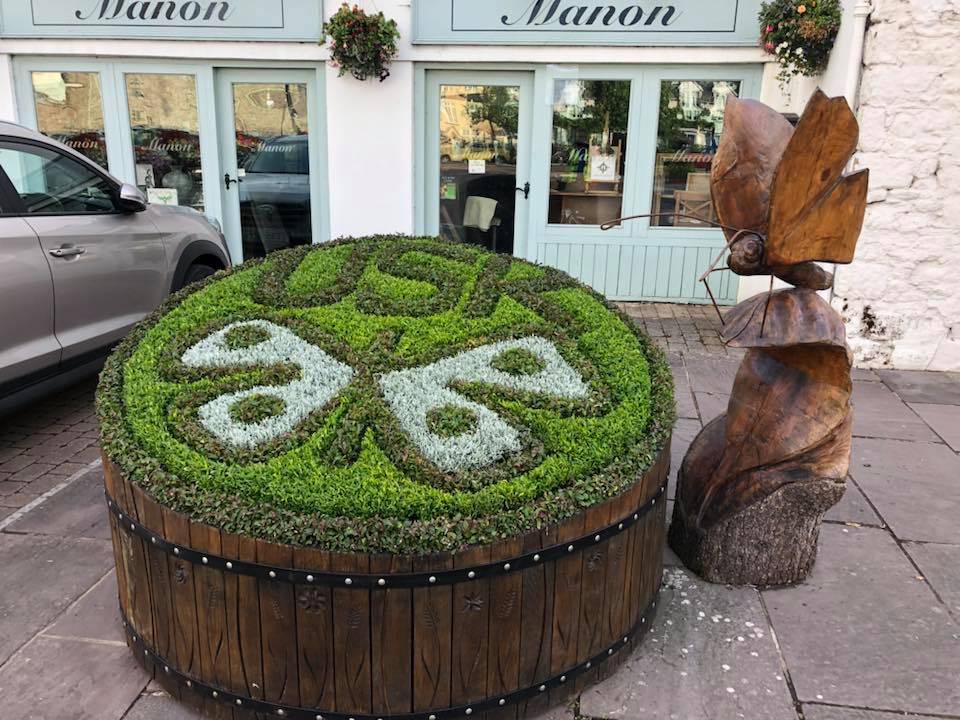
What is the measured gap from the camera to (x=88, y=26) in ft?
26.4

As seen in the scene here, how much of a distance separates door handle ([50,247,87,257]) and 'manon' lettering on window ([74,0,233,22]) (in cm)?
411

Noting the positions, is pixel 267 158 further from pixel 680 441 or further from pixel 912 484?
pixel 912 484

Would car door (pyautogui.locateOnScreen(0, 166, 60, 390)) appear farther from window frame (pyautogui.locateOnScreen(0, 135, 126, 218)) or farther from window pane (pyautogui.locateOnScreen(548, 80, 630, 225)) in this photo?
window pane (pyautogui.locateOnScreen(548, 80, 630, 225))

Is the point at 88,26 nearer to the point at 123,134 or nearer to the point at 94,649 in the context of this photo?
the point at 123,134

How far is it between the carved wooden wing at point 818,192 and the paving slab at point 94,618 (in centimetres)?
283

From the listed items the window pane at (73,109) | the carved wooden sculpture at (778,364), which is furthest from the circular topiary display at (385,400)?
the window pane at (73,109)

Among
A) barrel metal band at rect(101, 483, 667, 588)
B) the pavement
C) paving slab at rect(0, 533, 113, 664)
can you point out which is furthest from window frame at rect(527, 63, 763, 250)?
barrel metal band at rect(101, 483, 667, 588)

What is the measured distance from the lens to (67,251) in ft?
15.8

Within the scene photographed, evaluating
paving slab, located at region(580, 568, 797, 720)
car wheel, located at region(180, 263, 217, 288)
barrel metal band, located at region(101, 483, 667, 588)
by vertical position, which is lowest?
paving slab, located at region(580, 568, 797, 720)

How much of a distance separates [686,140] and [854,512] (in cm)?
517

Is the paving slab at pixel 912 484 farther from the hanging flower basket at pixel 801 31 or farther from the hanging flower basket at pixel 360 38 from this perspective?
the hanging flower basket at pixel 360 38

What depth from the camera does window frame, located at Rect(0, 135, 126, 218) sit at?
181 inches

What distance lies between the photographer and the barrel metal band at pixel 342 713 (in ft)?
7.75

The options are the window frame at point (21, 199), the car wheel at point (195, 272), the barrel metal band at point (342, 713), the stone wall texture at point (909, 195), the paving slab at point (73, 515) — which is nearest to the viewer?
the barrel metal band at point (342, 713)
